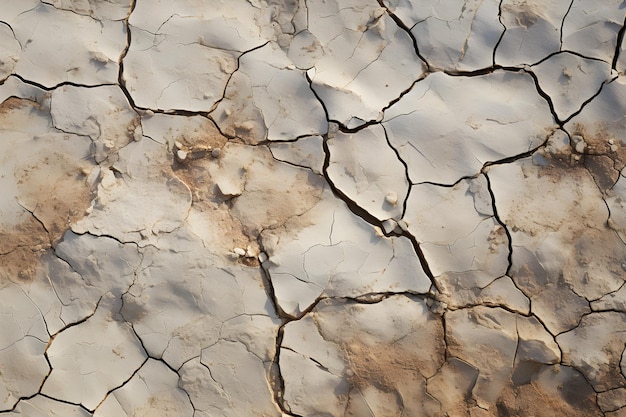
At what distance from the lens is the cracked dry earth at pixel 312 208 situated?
226cm

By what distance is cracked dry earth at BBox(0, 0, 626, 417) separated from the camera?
2264 millimetres

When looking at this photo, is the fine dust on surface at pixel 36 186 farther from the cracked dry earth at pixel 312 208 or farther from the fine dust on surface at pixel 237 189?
the fine dust on surface at pixel 237 189

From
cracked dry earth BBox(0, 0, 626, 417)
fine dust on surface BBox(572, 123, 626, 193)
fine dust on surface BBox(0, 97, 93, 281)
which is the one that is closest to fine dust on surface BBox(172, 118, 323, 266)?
cracked dry earth BBox(0, 0, 626, 417)

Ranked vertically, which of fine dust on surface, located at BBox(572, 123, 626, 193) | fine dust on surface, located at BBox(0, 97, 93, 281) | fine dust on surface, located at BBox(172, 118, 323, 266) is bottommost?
fine dust on surface, located at BBox(0, 97, 93, 281)

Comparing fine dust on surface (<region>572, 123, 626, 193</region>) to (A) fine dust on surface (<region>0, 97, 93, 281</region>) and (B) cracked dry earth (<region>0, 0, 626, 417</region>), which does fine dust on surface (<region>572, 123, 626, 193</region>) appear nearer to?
(B) cracked dry earth (<region>0, 0, 626, 417</region>)

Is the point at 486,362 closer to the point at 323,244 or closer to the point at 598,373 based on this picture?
the point at 598,373

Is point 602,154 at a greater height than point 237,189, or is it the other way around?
point 602,154

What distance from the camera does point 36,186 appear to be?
7.88 feet

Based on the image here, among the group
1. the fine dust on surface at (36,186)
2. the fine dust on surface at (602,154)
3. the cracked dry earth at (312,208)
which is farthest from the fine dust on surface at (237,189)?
the fine dust on surface at (602,154)

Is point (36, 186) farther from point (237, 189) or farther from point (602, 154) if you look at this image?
point (602, 154)

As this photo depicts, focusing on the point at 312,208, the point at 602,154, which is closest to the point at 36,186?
the point at 312,208

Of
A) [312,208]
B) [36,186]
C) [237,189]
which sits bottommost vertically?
[36,186]

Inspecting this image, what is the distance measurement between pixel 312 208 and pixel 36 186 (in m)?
1.20

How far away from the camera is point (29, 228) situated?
2.36 metres
